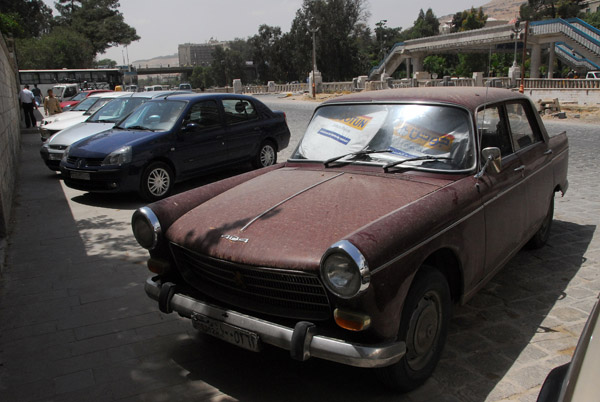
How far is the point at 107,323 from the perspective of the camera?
421 cm

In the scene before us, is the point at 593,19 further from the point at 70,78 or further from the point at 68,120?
the point at 68,120

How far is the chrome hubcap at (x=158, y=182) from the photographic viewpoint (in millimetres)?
8344

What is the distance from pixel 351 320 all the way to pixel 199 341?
165cm

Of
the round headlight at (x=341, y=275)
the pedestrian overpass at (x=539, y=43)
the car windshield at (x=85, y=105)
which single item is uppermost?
the pedestrian overpass at (x=539, y=43)

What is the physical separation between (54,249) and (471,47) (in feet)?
199

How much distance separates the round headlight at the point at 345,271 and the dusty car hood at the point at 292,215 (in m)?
0.11

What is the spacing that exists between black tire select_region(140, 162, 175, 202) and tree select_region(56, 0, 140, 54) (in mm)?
77328

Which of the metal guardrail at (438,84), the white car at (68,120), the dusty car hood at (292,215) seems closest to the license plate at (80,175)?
the white car at (68,120)

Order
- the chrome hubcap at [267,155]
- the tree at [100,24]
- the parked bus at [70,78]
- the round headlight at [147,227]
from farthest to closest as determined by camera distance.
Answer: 1. the tree at [100,24]
2. the parked bus at [70,78]
3. the chrome hubcap at [267,155]
4. the round headlight at [147,227]

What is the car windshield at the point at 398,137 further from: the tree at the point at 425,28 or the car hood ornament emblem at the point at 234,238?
the tree at the point at 425,28

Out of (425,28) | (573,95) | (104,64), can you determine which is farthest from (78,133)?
(104,64)

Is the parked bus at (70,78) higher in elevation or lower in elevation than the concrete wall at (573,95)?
higher

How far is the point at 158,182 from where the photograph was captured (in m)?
8.42

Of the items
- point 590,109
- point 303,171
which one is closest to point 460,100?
point 303,171
